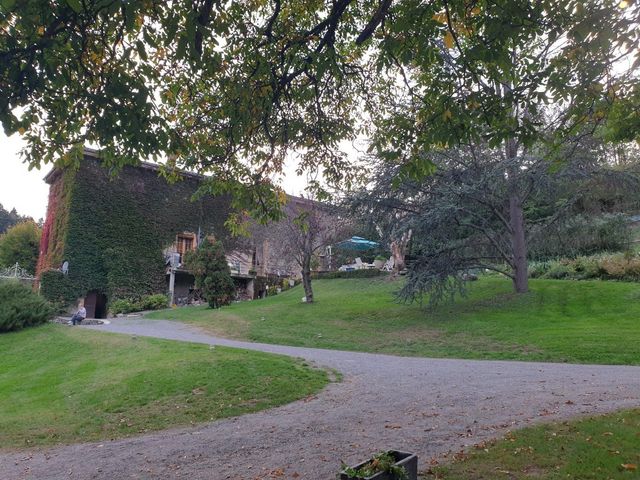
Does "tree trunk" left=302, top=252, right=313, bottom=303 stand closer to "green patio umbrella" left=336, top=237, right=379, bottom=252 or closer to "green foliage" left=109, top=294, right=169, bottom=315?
"green patio umbrella" left=336, top=237, right=379, bottom=252

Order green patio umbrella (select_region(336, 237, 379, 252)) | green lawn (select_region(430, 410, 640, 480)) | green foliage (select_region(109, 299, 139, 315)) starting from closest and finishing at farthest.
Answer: green lawn (select_region(430, 410, 640, 480)) → green foliage (select_region(109, 299, 139, 315)) → green patio umbrella (select_region(336, 237, 379, 252))

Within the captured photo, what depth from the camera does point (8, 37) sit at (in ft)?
16.6

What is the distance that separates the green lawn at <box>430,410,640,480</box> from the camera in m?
4.40

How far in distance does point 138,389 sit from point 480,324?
11756 mm

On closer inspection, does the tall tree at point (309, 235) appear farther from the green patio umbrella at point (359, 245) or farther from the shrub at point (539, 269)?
the shrub at point (539, 269)

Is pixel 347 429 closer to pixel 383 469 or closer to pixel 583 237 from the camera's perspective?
pixel 383 469

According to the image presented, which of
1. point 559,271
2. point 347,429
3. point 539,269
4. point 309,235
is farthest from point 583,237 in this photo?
point 347,429

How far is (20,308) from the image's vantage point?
21.8m

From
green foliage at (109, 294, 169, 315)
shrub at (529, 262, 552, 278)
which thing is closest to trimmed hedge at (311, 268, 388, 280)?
shrub at (529, 262, 552, 278)

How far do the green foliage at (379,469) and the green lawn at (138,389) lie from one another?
4.99 metres

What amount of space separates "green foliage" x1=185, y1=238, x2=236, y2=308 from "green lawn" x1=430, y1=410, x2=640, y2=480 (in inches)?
1004

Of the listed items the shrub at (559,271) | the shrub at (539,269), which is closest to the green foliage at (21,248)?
the shrub at (539,269)

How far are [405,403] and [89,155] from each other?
31.6m

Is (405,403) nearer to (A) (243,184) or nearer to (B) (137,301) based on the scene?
(A) (243,184)
